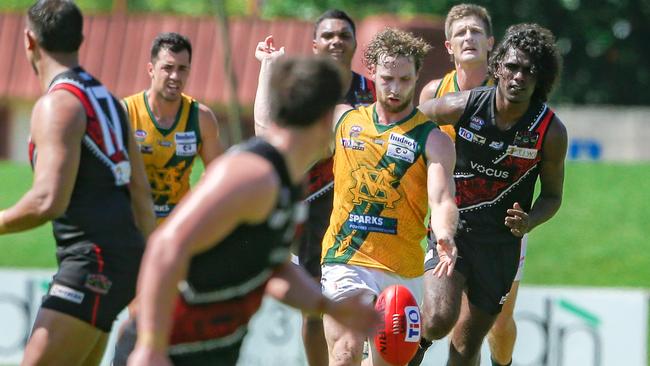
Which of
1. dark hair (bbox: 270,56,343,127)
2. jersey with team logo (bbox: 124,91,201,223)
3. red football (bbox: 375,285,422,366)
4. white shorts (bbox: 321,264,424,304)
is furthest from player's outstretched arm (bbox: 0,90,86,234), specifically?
jersey with team logo (bbox: 124,91,201,223)

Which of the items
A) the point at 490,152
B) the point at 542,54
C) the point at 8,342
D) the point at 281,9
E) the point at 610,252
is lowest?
the point at 8,342

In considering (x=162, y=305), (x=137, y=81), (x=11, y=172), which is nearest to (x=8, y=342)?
(x=162, y=305)

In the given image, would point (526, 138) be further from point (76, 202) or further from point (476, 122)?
point (76, 202)

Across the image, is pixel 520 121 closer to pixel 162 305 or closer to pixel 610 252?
pixel 162 305

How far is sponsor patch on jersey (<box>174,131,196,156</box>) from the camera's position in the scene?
820 cm

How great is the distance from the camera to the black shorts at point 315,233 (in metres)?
8.28

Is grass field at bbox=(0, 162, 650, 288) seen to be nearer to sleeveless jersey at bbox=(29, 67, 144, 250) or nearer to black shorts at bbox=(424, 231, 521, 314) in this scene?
black shorts at bbox=(424, 231, 521, 314)

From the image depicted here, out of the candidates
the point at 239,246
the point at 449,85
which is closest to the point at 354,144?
the point at 449,85

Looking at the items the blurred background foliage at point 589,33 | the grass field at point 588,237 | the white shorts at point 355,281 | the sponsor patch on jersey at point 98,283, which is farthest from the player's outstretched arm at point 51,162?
the blurred background foliage at point 589,33

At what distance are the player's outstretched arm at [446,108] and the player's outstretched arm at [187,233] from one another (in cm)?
331

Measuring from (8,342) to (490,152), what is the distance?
7.81 meters

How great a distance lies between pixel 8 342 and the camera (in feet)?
44.4

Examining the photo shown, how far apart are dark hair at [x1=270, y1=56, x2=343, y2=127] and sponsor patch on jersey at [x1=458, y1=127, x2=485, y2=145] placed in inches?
125

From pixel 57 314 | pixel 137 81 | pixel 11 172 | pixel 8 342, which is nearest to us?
pixel 57 314
